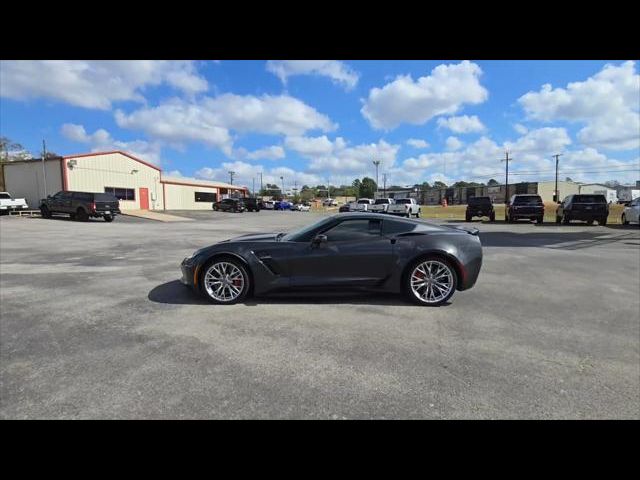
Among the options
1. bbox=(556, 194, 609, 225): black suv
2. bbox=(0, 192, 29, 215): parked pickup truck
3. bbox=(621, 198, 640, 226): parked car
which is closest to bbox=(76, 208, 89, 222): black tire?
bbox=(0, 192, 29, 215): parked pickup truck

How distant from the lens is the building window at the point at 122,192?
3581 cm

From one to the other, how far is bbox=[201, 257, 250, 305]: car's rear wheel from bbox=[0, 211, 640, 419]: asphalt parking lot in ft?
0.62

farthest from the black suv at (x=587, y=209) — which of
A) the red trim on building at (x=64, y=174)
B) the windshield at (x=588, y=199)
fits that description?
the red trim on building at (x=64, y=174)

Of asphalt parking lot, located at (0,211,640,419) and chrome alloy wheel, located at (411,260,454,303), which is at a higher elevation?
chrome alloy wheel, located at (411,260,454,303)

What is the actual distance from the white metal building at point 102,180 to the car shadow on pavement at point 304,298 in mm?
31324

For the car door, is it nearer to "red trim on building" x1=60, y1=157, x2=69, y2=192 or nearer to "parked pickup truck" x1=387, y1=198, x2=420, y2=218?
"parked pickup truck" x1=387, y1=198, x2=420, y2=218

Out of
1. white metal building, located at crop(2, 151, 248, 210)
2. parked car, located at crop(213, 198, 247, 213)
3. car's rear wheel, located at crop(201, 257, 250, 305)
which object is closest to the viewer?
car's rear wheel, located at crop(201, 257, 250, 305)

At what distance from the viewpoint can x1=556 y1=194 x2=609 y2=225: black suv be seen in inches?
841

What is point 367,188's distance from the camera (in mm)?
151625
